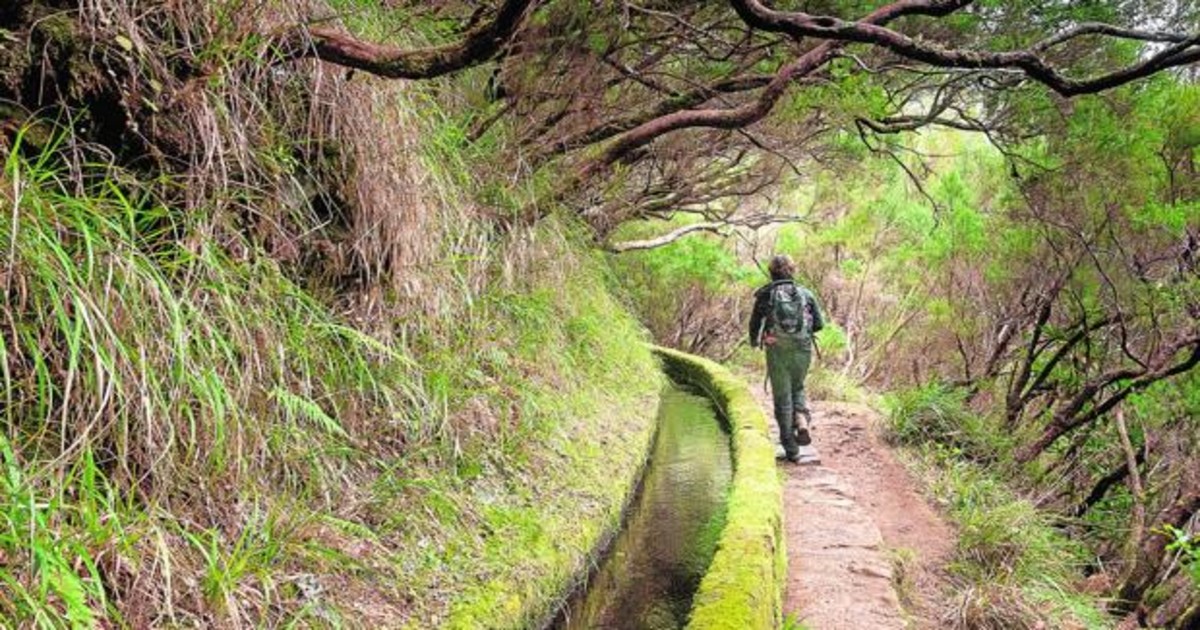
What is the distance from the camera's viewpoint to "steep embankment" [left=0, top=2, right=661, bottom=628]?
7.80ft

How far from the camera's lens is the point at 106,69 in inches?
119

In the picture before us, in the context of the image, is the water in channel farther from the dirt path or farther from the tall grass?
the tall grass

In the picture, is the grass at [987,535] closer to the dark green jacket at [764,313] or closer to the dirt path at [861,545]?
the dirt path at [861,545]

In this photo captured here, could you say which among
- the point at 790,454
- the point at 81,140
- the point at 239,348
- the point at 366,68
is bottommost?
the point at 790,454

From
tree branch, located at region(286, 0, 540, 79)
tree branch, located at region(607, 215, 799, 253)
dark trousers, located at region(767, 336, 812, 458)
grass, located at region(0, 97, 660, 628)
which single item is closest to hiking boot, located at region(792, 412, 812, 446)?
dark trousers, located at region(767, 336, 812, 458)

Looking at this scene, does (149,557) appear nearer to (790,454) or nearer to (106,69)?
(106,69)

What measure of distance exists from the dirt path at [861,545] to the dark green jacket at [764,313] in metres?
1.25

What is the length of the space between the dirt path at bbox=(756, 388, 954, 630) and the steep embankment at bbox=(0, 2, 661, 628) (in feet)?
4.52

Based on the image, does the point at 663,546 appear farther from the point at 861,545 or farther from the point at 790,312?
the point at 790,312

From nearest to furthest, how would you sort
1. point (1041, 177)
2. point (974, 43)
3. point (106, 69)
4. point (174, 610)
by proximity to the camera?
point (174, 610) < point (106, 69) < point (974, 43) < point (1041, 177)

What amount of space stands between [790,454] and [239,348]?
5345 millimetres

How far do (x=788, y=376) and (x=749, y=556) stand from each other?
2956 millimetres

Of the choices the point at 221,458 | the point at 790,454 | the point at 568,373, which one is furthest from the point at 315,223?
the point at 790,454

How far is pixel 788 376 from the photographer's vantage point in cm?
693
